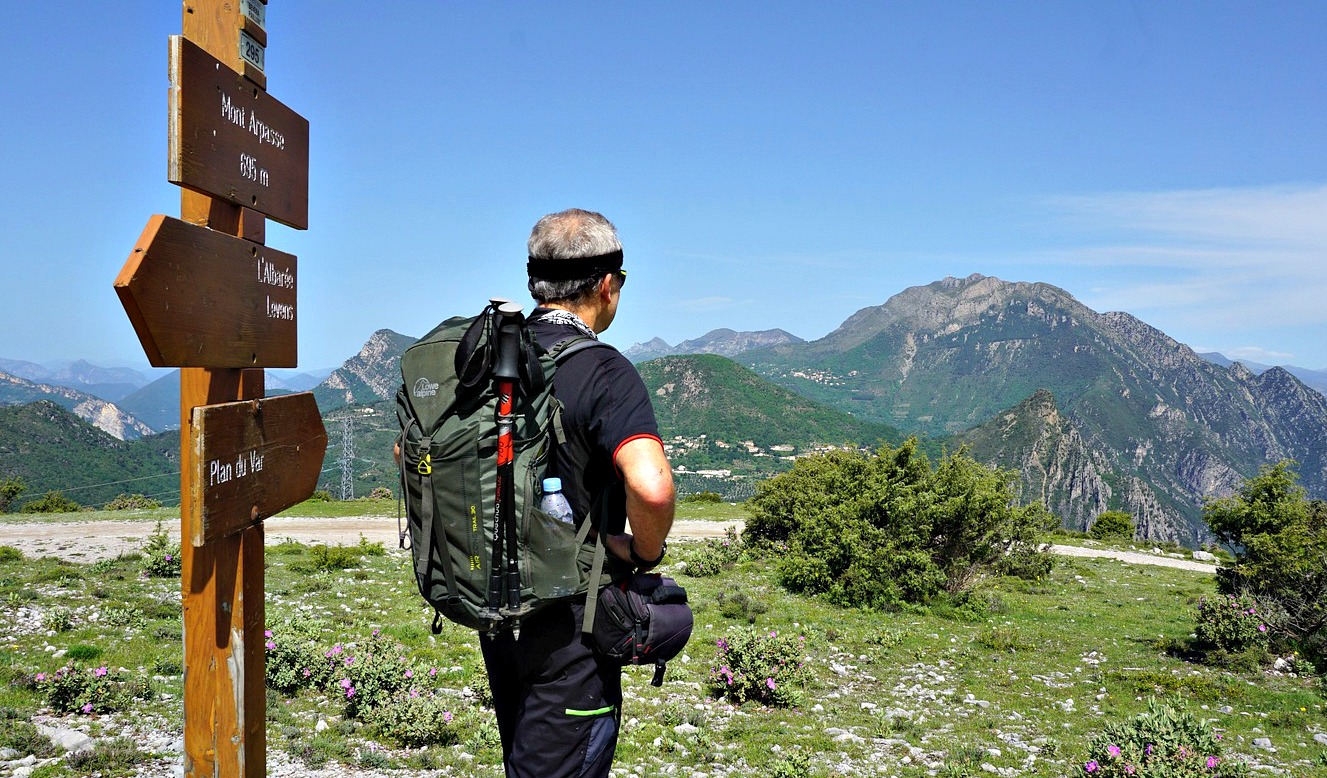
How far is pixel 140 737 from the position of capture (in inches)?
257

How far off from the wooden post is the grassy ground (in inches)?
154

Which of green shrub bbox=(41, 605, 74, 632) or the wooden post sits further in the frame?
green shrub bbox=(41, 605, 74, 632)

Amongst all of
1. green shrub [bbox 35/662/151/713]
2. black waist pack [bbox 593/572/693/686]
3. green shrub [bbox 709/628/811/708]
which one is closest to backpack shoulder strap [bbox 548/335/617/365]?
black waist pack [bbox 593/572/693/686]

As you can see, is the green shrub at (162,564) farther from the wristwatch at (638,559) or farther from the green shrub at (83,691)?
the wristwatch at (638,559)

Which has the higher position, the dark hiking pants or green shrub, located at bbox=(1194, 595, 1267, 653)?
the dark hiking pants

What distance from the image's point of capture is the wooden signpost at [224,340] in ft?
8.25

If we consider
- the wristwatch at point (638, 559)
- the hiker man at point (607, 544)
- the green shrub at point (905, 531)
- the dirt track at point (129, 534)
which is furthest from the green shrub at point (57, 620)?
the green shrub at point (905, 531)

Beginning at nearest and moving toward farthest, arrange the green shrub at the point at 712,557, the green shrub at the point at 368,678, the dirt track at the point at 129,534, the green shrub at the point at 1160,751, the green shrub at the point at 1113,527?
the green shrub at the point at 1160,751 < the green shrub at the point at 368,678 < the dirt track at the point at 129,534 < the green shrub at the point at 712,557 < the green shrub at the point at 1113,527

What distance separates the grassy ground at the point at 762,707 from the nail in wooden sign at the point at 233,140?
16.8 ft

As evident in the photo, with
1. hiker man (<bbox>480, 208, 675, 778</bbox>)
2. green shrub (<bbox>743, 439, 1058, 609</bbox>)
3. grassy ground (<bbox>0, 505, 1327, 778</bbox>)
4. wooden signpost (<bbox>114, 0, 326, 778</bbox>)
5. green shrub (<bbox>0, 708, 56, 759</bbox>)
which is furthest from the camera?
green shrub (<bbox>743, 439, 1058, 609</bbox>)

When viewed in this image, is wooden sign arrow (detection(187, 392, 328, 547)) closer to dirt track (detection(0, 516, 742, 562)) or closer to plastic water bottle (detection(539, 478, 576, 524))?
plastic water bottle (detection(539, 478, 576, 524))

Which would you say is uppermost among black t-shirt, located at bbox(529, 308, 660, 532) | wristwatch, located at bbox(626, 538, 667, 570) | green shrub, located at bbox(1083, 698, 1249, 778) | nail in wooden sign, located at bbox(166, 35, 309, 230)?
nail in wooden sign, located at bbox(166, 35, 309, 230)

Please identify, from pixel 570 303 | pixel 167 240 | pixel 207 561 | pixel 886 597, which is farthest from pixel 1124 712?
pixel 167 240

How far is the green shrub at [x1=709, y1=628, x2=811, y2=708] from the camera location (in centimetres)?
915
